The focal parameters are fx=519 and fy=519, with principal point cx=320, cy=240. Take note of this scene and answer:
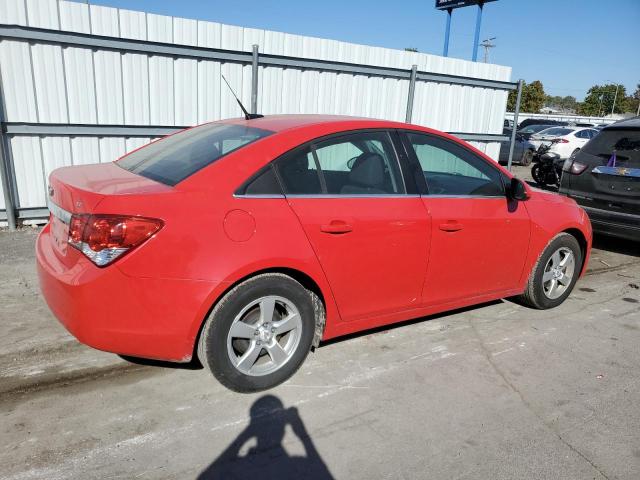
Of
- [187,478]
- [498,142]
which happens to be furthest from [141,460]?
[498,142]

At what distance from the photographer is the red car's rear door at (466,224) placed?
142 inches

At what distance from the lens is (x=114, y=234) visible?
2578mm

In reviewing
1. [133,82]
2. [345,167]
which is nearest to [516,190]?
[345,167]

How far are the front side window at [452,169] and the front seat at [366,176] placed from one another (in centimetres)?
31

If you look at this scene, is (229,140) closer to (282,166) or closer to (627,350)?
(282,166)

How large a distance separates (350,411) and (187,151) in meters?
1.91

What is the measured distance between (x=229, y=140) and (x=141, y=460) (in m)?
1.91

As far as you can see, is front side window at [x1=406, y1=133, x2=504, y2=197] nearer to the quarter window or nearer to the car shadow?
the quarter window

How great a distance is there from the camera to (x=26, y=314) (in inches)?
157

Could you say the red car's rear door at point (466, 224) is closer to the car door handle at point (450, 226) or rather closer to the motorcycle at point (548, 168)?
the car door handle at point (450, 226)

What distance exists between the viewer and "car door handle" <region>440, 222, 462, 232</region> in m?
3.57

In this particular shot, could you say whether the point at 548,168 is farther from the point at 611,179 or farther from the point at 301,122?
→ the point at 301,122

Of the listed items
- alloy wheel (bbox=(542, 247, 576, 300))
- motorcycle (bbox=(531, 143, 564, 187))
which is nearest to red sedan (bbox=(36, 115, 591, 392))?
alloy wheel (bbox=(542, 247, 576, 300))

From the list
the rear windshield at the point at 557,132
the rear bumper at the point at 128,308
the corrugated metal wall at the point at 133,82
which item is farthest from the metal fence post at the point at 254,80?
the rear windshield at the point at 557,132
